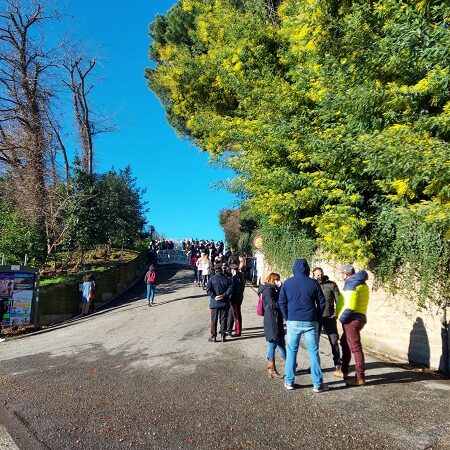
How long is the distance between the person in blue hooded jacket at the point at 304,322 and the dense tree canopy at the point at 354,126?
71.7 inches

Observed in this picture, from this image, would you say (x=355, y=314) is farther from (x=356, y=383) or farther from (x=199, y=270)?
(x=199, y=270)

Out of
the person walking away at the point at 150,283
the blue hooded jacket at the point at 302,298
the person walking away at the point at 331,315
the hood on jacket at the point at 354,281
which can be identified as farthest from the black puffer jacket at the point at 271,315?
the person walking away at the point at 150,283

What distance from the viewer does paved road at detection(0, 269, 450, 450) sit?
430 centimetres

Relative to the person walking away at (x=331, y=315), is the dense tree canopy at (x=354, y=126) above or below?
above

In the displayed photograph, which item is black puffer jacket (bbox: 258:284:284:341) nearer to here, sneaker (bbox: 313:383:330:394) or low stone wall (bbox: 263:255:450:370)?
sneaker (bbox: 313:383:330:394)

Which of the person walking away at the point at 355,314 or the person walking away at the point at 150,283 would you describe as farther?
the person walking away at the point at 150,283

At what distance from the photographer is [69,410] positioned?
17.1 ft

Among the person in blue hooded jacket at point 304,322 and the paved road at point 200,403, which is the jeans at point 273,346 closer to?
the paved road at point 200,403

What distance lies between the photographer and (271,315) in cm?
637

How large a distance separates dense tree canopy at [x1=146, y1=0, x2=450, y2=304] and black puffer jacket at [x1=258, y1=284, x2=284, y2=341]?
2.13 m

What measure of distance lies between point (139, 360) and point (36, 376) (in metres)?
1.74

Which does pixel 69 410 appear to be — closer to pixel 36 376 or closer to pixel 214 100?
pixel 36 376

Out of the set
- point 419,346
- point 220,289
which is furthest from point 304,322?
point 220,289

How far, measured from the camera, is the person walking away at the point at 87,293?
14789 mm
